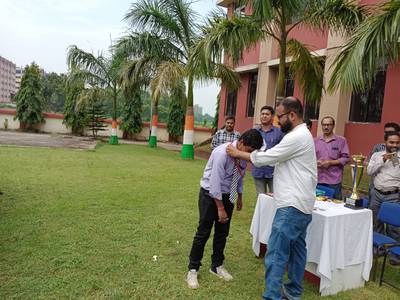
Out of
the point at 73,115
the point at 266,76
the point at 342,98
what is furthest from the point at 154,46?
the point at 73,115

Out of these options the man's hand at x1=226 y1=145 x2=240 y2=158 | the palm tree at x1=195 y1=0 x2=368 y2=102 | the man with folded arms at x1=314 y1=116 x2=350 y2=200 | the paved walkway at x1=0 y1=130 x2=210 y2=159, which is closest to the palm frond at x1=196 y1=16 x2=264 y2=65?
the palm tree at x1=195 y1=0 x2=368 y2=102

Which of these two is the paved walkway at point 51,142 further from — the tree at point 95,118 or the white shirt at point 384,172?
the white shirt at point 384,172

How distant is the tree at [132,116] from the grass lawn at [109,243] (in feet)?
57.5

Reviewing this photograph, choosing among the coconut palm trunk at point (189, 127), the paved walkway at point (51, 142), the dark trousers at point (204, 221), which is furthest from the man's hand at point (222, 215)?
the paved walkway at point (51, 142)

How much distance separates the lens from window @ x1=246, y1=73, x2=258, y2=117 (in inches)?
620

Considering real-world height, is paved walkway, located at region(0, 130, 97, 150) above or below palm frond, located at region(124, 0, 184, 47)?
below

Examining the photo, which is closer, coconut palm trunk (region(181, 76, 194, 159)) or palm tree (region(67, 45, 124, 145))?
coconut palm trunk (region(181, 76, 194, 159))

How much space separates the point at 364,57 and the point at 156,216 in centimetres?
382

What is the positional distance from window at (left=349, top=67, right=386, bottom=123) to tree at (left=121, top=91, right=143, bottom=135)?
17553 mm

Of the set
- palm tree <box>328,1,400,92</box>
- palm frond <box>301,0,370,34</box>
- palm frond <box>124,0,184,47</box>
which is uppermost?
palm frond <box>124,0,184,47</box>

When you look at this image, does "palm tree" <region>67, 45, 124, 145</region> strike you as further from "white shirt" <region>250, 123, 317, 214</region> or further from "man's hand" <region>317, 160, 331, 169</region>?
"white shirt" <region>250, 123, 317, 214</region>

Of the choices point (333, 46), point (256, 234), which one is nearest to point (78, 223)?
point (256, 234)

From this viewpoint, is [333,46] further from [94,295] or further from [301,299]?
[94,295]

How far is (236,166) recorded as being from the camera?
11.6ft
